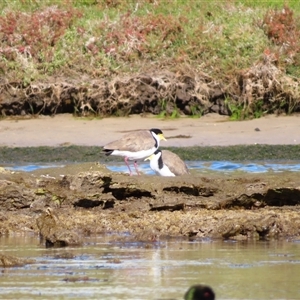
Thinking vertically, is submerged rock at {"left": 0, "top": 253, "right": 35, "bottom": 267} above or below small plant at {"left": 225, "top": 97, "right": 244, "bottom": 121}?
above

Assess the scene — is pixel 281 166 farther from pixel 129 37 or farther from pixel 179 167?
pixel 129 37

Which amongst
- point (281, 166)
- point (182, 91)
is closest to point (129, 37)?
point (182, 91)

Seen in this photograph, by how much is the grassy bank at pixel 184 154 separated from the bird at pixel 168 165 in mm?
3354

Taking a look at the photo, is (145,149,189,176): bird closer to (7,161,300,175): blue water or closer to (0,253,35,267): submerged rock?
(7,161,300,175): blue water

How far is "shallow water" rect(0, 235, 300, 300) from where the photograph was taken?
6.70m

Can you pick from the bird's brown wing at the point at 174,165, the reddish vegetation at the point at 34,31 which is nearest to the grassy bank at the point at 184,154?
the reddish vegetation at the point at 34,31

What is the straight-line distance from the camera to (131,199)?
10.2m

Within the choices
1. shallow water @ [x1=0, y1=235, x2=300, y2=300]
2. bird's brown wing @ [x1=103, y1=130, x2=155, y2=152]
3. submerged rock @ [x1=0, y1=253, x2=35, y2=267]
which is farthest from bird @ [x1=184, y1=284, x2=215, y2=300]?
bird's brown wing @ [x1=103, y1=130, x2=155, y2=152]

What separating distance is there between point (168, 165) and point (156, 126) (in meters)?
5.34

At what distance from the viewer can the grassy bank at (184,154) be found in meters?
17.2

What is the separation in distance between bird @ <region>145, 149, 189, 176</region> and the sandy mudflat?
4099 mm

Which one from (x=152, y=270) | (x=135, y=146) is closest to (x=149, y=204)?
(x=152, y=270)

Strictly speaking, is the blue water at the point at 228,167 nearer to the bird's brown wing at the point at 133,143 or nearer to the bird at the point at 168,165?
the bird's brown wing at the point at 133,143

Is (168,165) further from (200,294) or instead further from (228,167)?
(200,294)
